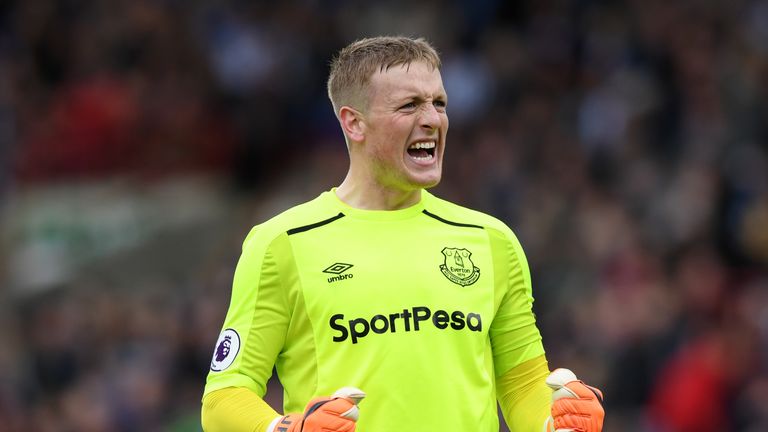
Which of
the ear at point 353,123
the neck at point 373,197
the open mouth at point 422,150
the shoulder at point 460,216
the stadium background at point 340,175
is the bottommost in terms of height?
the stadium background at point 340,175

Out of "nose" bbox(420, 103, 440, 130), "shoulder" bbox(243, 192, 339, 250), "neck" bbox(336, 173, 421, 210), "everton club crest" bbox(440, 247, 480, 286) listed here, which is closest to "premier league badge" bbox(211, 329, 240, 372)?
"shoulder" bbox(243, 192, 339, 250)

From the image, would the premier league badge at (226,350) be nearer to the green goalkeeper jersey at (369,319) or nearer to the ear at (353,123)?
the green goalkeeper jersey at (369,319)

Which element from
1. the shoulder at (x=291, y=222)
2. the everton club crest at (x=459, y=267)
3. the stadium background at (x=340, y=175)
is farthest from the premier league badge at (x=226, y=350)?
the stadium background at (x=340, y=175)

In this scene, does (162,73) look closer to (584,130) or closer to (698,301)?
(584,130)

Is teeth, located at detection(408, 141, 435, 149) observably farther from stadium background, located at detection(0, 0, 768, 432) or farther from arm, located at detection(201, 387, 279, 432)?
stadium background, located at detection(0, 0, 768, 432)

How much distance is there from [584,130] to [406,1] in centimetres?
369

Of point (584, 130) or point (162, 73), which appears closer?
point (584, 130)

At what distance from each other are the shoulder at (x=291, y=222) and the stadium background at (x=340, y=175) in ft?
18.1

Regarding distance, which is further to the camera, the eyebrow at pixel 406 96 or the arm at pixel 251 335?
the eyebrow at pixel 406 96

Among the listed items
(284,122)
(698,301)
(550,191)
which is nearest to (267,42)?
(284,122)

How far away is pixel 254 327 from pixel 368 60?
101 cm

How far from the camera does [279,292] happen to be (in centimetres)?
495

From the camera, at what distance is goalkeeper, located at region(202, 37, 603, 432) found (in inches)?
191

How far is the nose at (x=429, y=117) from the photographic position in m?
5.02
